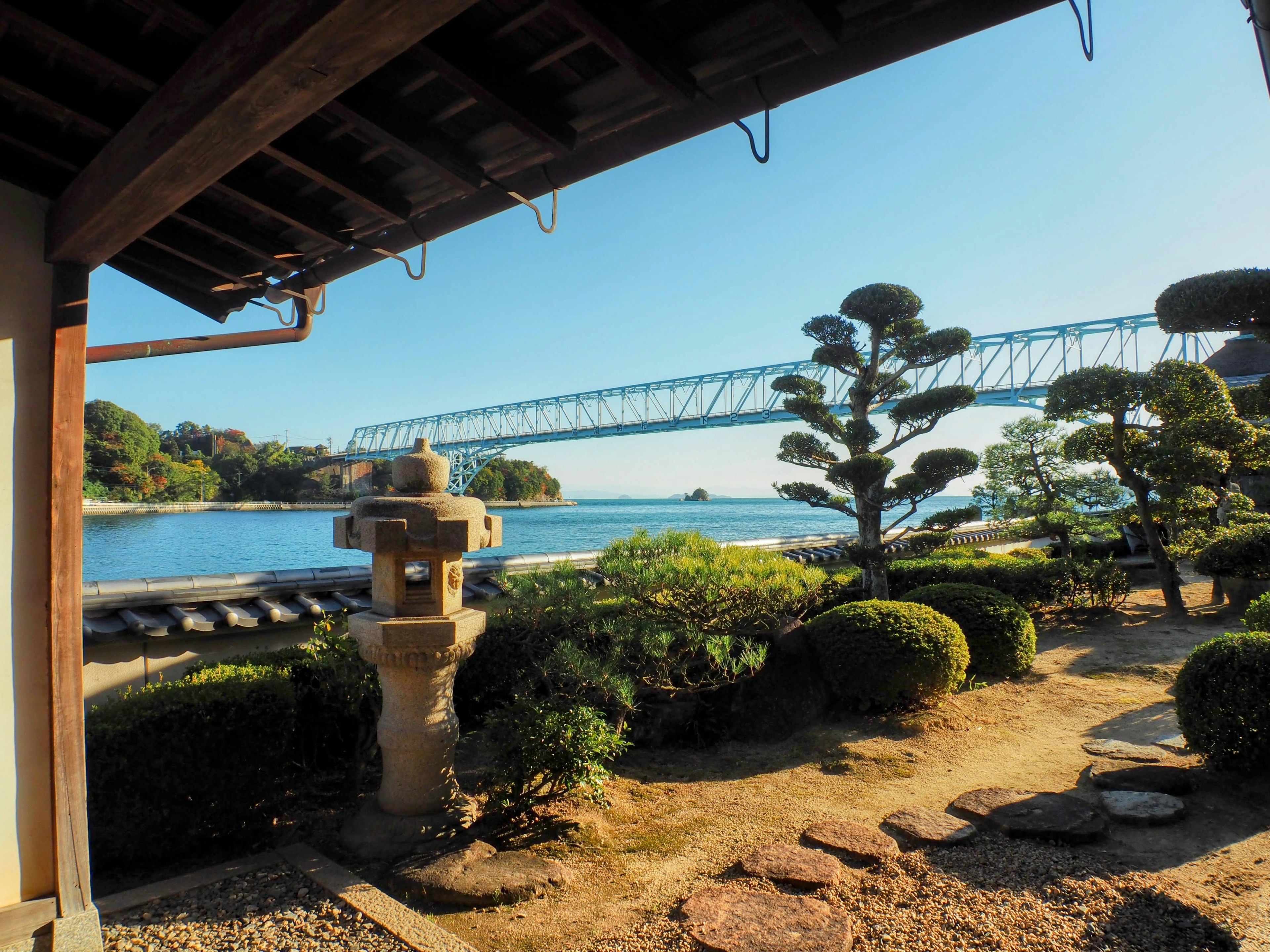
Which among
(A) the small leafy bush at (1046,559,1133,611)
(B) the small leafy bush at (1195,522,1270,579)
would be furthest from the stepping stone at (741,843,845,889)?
(A) the small leafy bush at (1046,559,1133,611)

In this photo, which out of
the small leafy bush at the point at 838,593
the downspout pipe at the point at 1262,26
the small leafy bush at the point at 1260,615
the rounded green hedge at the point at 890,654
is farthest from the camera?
the small leafy bush at the point at 838,593

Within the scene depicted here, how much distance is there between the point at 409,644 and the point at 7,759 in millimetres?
1470

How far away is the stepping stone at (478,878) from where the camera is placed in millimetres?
3025

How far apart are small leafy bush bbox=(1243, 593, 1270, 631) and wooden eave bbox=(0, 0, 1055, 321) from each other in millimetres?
5776

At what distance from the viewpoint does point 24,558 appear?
2250mm

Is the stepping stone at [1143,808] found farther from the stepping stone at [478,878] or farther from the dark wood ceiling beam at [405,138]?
the dark wood ceiling beam at [405,138]

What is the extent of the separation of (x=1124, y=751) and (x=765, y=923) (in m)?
3.22

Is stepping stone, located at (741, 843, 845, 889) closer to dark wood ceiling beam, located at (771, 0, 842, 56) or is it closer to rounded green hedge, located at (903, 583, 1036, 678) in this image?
dark wood ceiling beam, located at (771, 0, 842, 56)

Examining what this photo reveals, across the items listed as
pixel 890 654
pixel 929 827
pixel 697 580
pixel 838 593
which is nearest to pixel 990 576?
pixel 838 593

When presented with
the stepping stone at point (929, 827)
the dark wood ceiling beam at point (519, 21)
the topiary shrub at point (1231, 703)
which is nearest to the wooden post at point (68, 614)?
the dark wood ceiling beam at point (519, 21)

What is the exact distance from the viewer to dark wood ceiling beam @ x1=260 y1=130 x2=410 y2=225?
2.16 metres

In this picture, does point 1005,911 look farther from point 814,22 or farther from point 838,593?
point 838,593

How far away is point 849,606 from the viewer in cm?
599

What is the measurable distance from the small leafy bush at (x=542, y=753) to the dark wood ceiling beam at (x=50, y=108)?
2971mm
